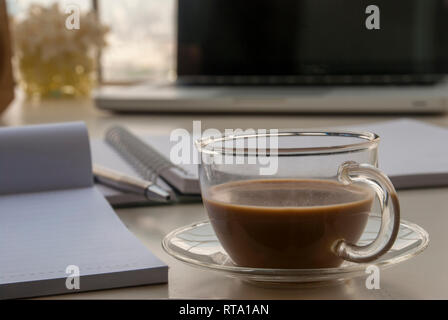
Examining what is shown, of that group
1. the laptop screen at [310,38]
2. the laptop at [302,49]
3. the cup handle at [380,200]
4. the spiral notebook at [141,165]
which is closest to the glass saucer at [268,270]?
the cup handle at [380,200]

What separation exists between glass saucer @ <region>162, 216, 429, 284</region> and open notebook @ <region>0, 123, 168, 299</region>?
0.07 ft

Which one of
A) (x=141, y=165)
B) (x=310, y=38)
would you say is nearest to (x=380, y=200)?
(x=141, y=165)

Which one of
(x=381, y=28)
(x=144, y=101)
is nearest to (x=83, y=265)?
(x=144, y=101)

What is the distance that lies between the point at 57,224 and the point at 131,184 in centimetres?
10

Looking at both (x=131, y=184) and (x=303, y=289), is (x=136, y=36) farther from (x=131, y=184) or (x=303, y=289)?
(x=303, y=289)

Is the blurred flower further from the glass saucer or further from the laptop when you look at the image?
the glass saucer

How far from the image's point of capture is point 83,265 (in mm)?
366

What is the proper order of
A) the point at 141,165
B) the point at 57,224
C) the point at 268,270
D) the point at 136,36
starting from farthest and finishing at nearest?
the point at 136,36, the point at 141,165, the point at 57,224, the point at 268,270

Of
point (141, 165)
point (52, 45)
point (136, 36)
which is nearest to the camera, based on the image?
point (141, 165)

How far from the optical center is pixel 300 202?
0.34 m

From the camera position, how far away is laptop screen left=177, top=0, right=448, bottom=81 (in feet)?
4.43

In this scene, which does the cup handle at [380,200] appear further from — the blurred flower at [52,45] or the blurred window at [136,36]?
the blurred window at [136,36]

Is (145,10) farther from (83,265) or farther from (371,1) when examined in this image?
(83,265)
